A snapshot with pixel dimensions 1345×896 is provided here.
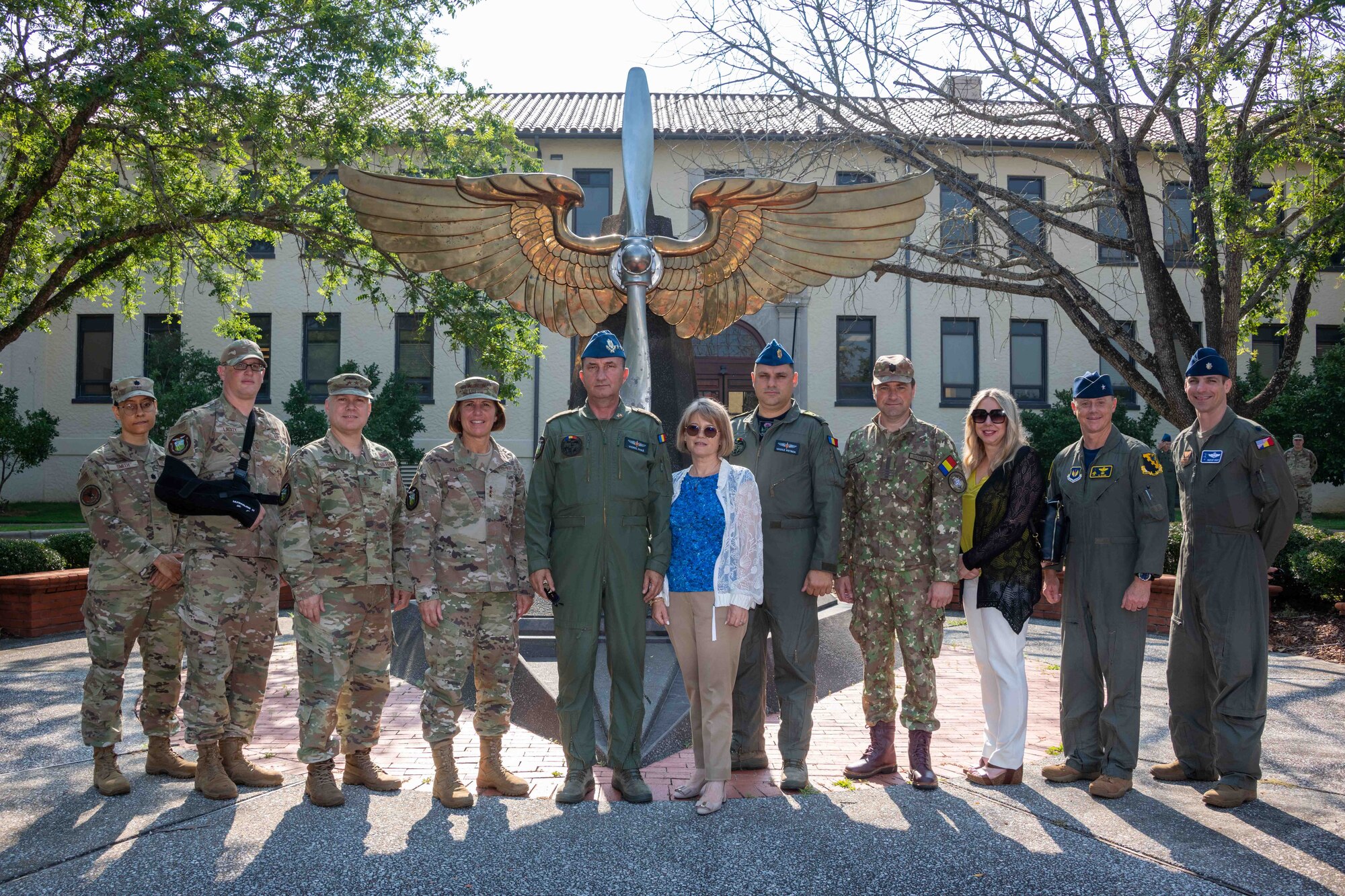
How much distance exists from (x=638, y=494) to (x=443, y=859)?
1597 millimetres

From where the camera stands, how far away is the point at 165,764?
14.5ft

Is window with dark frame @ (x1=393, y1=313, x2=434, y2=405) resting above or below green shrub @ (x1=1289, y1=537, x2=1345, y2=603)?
above

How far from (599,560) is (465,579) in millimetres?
569

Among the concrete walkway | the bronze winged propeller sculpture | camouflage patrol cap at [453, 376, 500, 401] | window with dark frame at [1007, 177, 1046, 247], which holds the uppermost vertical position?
window with dark frame at [1007, 177, 1046, 247]

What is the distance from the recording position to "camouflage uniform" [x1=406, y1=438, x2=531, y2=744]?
4.13 meters

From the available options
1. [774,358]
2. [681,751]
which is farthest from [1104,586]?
[681,751]

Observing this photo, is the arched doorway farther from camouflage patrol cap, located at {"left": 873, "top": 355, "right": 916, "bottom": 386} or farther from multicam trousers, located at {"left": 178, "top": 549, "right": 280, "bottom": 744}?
multicam trousers, located at {"left": 178, "top": 549, "right": 280, "bottom": 744}

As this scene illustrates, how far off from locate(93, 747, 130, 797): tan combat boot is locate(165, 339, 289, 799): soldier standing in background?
0.31 m

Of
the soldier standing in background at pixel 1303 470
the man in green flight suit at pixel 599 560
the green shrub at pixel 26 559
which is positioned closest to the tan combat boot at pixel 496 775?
the man in green flight suit at pixel 599 560

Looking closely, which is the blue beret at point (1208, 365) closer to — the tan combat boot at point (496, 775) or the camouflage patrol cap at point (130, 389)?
the tan combat boot at point (496, 775)

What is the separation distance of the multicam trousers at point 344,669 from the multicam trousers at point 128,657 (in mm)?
810

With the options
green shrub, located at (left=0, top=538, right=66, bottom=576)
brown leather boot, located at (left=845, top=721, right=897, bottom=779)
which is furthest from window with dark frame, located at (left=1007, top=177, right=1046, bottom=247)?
green shrub, located at (left=0, top=538, right=66, bottom=576)

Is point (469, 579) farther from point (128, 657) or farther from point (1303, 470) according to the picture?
point (1303, 470)

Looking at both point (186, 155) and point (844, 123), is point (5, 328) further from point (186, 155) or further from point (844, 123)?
point (844, 123)
